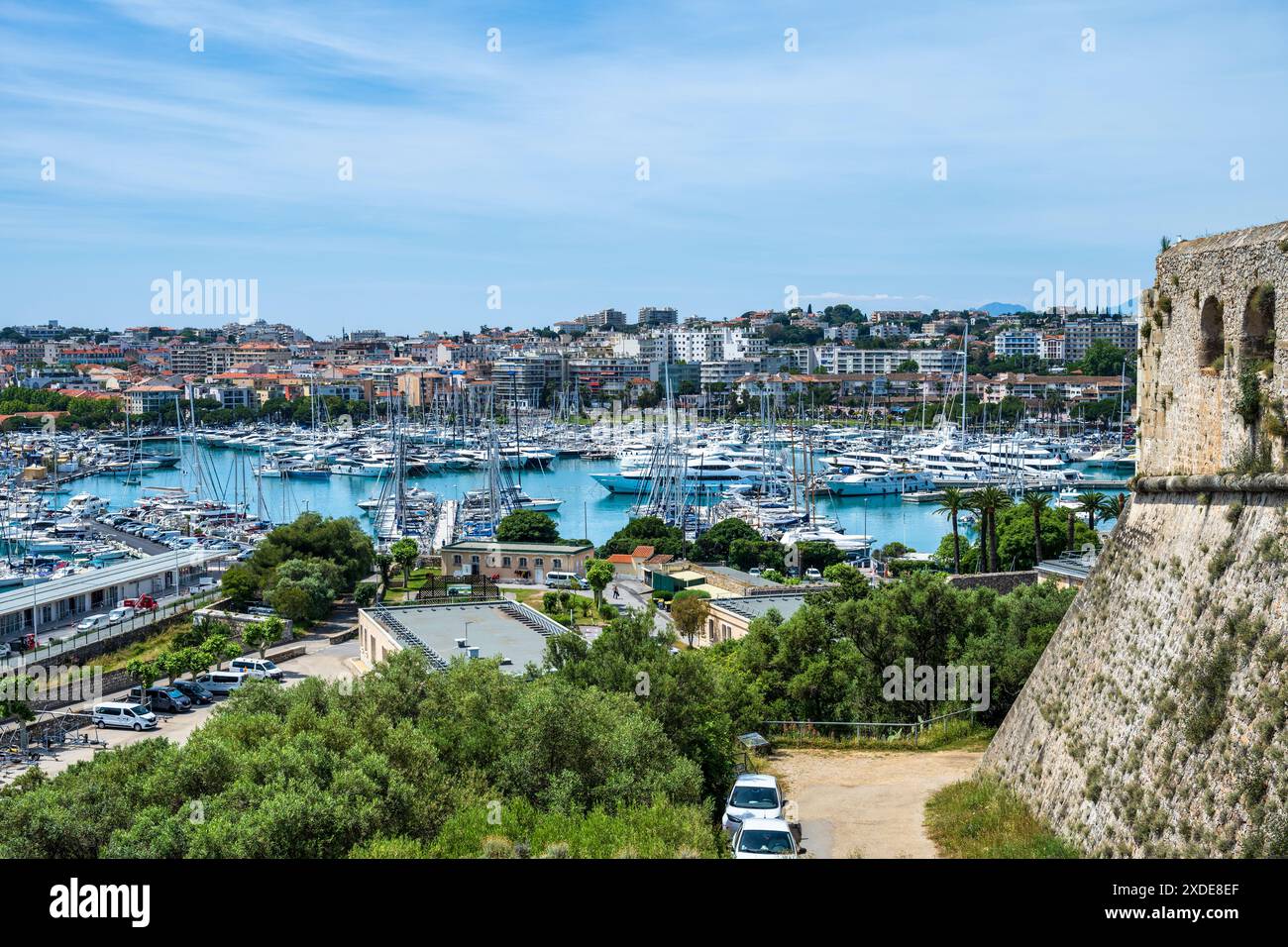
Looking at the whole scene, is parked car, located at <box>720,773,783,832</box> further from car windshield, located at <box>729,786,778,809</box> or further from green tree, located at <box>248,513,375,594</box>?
green tree, located at <box>248,513,375,594</box>

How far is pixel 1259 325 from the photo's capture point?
383 inches

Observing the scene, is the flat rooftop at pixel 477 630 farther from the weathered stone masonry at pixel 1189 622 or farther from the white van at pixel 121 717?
the weathered stone masonry at pixel 1189 622

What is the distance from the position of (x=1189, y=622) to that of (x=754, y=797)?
16.3 feet

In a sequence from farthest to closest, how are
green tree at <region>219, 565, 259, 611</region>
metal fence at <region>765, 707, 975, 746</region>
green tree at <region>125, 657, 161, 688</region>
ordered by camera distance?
green tree at <region>219, 565, 259, 611</region> < green tree at <region>125, 657, 161, 688</region> < metal fence at <region>765, 707, 975, 746</region>

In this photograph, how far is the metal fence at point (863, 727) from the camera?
16.9 m

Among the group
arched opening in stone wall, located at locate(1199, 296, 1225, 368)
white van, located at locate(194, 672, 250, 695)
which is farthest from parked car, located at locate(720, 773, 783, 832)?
white van, located at locate(194, 672, 250, 695)

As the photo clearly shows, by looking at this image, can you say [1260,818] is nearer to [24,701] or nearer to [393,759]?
[393,759]

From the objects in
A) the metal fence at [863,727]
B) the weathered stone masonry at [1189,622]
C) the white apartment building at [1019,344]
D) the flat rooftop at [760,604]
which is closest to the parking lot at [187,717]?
the metal fence at [863,727]

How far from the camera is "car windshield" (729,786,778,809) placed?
12641 mm

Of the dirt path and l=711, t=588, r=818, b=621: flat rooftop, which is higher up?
the dirt path

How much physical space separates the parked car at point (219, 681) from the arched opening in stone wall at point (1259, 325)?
82.8 feet

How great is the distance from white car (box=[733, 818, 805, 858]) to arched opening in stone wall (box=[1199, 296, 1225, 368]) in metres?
5.56
